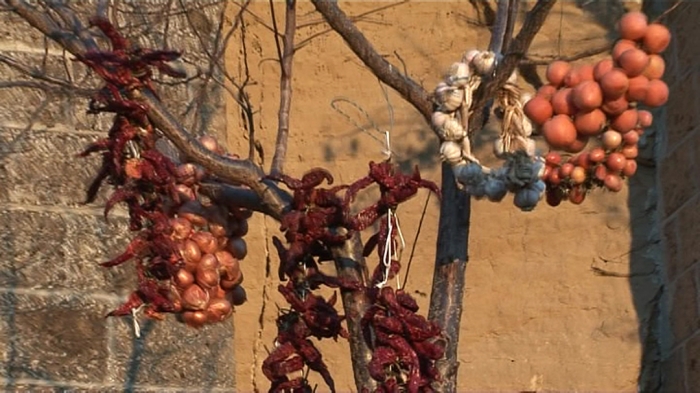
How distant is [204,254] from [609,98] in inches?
19.5

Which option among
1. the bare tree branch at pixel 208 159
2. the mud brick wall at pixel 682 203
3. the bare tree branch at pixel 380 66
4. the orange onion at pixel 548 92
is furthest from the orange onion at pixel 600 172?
the mud brick wall at pixel 682 203

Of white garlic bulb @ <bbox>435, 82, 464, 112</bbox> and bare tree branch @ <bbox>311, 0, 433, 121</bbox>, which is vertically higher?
bare tree branch @ <bbox>311, 0, 433, 121</bbox>

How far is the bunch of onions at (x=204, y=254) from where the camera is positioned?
4.96ft

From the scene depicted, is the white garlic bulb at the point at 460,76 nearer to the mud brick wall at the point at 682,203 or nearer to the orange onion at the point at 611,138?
the orange onion at the point at 611,138

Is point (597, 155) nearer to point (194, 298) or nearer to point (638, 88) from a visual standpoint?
point (638, 88)

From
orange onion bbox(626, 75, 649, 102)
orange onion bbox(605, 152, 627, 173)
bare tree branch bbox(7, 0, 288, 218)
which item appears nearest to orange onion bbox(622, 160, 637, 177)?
orange onion bbox(605, 152, 627, 173)

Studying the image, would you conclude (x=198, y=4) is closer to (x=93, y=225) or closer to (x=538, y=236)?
(x=93, y=225)

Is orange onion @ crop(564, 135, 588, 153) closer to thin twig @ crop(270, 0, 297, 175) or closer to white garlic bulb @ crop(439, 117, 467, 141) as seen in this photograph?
white garlic bulb @ crop(439, 117, 467, 141)

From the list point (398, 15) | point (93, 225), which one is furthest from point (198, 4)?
point (93, 225)

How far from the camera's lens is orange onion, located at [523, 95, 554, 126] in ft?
4.68

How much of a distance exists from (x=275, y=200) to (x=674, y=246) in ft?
4.59

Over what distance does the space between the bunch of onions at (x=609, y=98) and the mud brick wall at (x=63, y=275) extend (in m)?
1.27

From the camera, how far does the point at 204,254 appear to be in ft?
5.04

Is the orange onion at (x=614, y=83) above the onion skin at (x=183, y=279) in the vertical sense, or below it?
above
